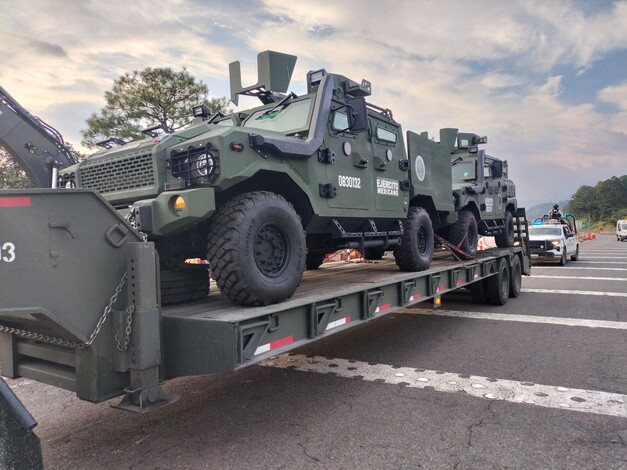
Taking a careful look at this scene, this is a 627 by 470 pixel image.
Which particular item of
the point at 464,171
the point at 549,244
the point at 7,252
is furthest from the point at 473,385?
the point at 549,244

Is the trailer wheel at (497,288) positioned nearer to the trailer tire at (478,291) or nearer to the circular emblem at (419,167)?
the trailer tire at (478,291)

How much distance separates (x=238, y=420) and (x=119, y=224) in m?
2.02

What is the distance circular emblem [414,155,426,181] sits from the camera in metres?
6.86

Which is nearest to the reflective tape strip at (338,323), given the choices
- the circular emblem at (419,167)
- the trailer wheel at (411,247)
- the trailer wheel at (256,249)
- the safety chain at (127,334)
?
the trailer wheel at (256,249)

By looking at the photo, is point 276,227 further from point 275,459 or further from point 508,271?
point 508,271

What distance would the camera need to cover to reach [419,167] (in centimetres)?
695

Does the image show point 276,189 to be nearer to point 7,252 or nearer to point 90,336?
point 90,336

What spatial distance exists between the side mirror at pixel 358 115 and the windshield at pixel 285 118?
44 centimetres

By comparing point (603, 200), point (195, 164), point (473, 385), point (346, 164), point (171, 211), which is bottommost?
point (473, 385)

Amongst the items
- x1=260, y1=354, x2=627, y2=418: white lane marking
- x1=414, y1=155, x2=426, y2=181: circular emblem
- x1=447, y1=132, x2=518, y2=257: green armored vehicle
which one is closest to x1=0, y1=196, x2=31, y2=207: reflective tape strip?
x1=260, y1=354, x2=627, y2=418: white lane marking

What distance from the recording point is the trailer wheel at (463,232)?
342 inches

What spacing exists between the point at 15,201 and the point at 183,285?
1.96 m

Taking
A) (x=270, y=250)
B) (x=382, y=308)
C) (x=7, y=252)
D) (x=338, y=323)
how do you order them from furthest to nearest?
(x=382, y=308) < (x=338, y=323) < (x=270, y=250) < (x=7, y=252)

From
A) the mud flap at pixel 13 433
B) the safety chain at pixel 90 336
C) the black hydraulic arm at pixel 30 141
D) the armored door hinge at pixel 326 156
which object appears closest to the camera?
the mud flap at pixel 13 433
